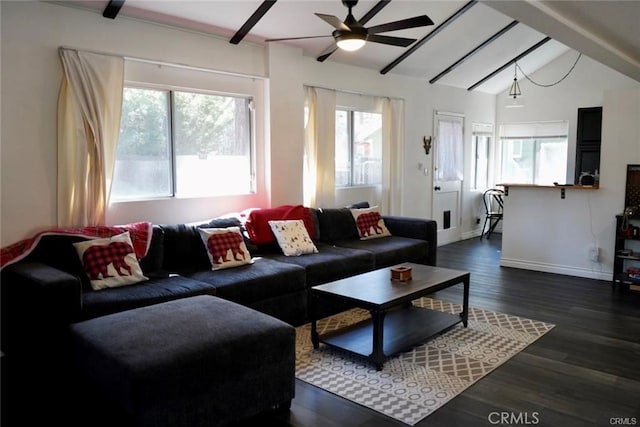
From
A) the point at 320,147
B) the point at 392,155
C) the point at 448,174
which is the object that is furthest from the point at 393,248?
the point at 448,174

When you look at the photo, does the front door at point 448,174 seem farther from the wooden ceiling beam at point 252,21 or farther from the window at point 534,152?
the wooden ceiling beam at point 252,21

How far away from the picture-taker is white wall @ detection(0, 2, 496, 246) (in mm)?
3473

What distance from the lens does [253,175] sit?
521 cm

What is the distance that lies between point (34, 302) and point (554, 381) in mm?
3083

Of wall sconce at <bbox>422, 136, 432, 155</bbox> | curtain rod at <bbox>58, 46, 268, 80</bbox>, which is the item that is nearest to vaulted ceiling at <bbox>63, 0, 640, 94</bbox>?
curtain rod at <bbox>58, 46, 268, 80</bbox>

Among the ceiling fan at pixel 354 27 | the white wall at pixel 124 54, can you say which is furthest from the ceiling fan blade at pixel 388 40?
the white wall at pixel 124 54

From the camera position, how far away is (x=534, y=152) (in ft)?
27.7

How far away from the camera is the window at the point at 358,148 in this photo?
245 inches

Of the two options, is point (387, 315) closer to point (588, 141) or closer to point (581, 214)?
point (581, 214)

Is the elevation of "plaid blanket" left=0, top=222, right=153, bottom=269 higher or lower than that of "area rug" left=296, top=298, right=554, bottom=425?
higher

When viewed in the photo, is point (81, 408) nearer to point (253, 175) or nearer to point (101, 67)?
point (101, 67)

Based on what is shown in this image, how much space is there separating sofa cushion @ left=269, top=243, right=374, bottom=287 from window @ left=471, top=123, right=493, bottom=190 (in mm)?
4532

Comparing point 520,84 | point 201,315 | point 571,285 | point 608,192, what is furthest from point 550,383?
point 520,84

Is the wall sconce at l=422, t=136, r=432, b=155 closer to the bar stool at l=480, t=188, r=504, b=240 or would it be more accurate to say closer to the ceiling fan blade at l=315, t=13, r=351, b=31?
the bar stool at l=480, t=188, r=504, b=240
